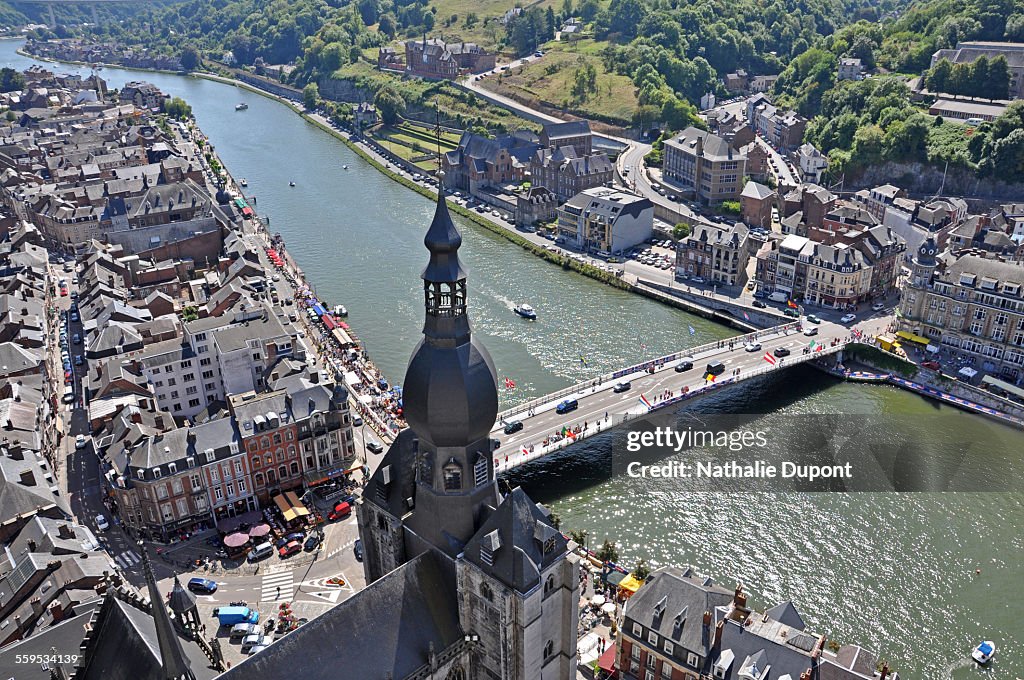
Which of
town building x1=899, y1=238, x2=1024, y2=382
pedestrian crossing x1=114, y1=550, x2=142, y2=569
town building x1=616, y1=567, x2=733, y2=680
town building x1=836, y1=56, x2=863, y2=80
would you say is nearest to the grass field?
town building x1=836, y1=56, x2=863, y2=80

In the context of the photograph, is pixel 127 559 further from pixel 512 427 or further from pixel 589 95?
pixel 589 95

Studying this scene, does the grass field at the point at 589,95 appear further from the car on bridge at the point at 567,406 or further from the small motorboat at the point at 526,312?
the car on bridge at the point at 567,406

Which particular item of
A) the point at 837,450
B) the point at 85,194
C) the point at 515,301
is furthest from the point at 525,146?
the point at 837,450

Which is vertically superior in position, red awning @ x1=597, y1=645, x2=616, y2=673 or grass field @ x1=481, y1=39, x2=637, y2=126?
grass field @ x1=481, y1=39, x2=637, y2=126

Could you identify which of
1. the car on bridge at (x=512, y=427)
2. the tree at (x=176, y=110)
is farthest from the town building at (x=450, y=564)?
the tree at (x=176, y=110)

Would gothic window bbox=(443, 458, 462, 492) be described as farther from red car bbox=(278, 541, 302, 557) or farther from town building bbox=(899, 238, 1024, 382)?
town building bbox=(899, 238, 1024, 382)
